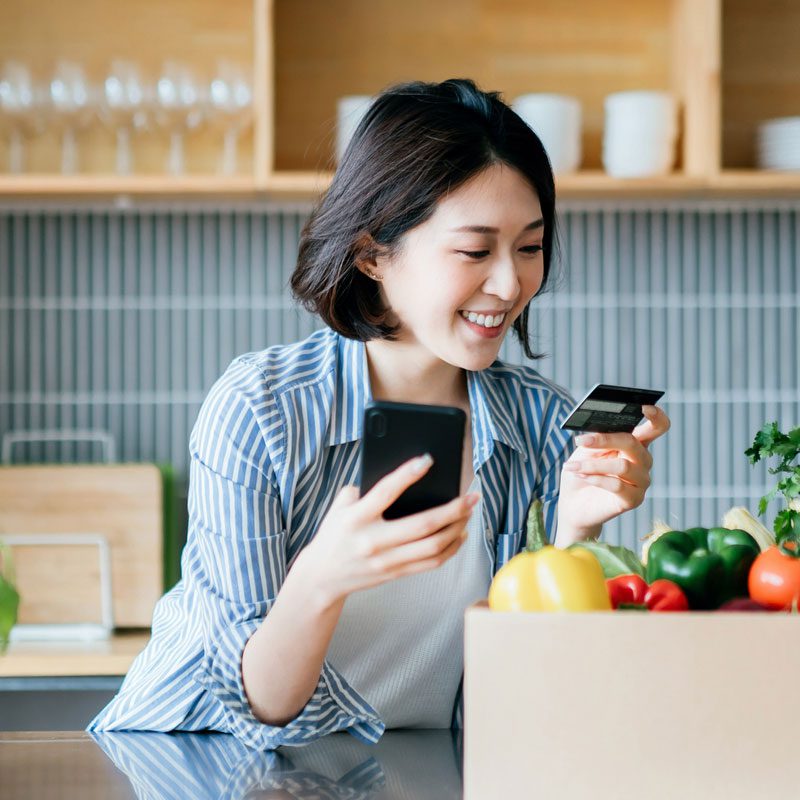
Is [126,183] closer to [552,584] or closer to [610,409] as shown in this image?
[610,409]

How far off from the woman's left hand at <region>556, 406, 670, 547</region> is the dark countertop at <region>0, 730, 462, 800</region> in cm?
28

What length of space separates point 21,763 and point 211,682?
0.18 metres

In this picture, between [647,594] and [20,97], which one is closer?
[647,594]

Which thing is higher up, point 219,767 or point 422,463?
point 422,463

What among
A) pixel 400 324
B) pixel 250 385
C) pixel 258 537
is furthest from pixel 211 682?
pixel 400 324

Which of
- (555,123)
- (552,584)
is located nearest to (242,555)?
(552,584)

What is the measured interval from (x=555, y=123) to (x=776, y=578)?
1.53 metres

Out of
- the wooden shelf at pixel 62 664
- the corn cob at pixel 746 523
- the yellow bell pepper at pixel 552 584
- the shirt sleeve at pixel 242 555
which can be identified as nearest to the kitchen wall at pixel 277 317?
the wooden shelf at pixel 62 664

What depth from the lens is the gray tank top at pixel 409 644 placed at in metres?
1.27

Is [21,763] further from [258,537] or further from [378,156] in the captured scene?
[378,156]

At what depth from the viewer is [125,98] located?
7.50ft

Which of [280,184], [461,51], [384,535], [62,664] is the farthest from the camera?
[461,51]

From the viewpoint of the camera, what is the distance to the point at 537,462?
141cm

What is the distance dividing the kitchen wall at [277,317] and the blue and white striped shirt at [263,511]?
116 centimetres
